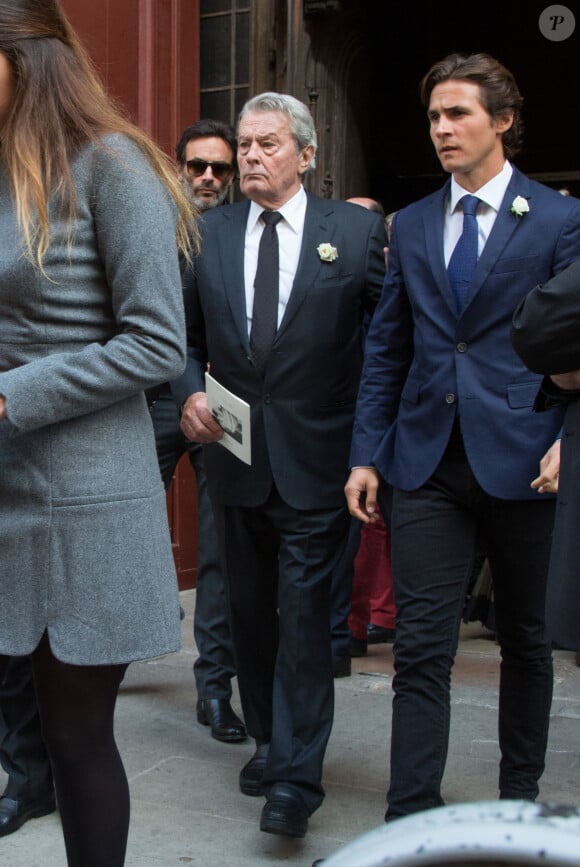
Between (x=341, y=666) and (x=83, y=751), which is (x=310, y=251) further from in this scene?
(x=341, y=666)

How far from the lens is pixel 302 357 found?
147 inches

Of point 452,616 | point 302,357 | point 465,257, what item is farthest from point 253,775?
point 465,257

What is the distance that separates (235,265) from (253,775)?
5.02 feet

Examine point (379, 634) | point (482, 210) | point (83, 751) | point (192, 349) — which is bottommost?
point (379, 634)

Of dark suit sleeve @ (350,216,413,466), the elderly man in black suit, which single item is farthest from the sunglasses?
dark suit sleeve @ (350,216,413,466)

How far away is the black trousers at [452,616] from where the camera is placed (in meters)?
3.25

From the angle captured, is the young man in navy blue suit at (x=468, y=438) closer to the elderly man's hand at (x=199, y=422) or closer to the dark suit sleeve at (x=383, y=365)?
the dark suit sleeve at (x=383, y=365)

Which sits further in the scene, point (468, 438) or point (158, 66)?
point (158, 66)

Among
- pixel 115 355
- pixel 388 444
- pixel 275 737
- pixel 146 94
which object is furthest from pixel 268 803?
pixel 146 94

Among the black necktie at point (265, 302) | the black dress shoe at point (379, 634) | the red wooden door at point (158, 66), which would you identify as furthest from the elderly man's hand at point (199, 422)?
the red wooden door at point (158, 66)

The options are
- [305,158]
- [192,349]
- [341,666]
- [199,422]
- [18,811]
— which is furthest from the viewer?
[341,666]

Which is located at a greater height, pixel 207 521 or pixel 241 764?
pixel 207 521

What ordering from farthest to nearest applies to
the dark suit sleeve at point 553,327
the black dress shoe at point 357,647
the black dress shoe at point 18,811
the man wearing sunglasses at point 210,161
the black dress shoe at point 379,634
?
the black dress shoe at point 379,634, the black dress shoe at point 357,647, the man wearing sunglasses at point 210,161, the black dress shoe at point 18,811, the dark suit sleeve at point 553,327

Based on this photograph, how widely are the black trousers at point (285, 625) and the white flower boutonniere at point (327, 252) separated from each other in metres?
0.70
